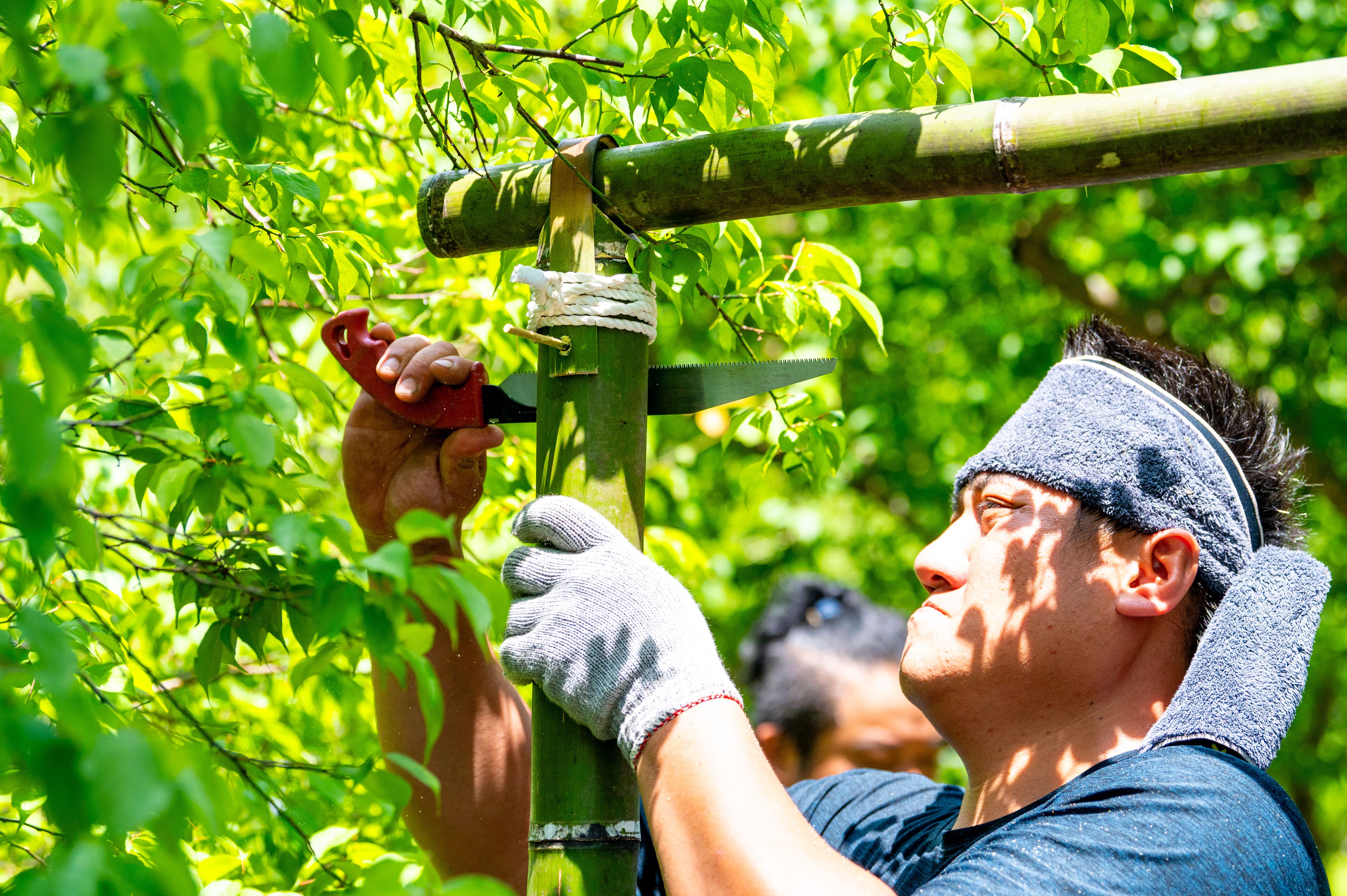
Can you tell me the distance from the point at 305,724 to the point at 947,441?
4187 mm

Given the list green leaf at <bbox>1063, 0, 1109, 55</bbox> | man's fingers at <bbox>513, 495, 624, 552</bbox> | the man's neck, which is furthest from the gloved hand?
green leaf at <bbox>1063, 0, 1109, 55</bbox>

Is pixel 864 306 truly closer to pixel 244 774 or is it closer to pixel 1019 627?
pixel 1019 627

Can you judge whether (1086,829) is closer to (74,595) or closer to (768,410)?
(768,410)

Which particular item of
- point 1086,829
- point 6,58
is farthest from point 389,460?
point 1086,829

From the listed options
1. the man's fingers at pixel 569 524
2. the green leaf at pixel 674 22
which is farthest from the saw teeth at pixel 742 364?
the green leaf at pixel 674 22

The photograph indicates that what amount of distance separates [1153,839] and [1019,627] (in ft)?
1.28

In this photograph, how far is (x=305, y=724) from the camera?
3537mm

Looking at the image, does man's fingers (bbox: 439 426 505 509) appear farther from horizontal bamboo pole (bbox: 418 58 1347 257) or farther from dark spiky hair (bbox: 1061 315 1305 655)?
dark spiky hair (bbox: 1061 315 1305 655)

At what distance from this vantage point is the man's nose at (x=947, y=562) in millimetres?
1864

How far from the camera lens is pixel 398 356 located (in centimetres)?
184

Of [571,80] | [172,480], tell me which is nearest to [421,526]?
[172,480]

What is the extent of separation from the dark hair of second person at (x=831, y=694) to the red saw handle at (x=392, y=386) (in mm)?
2059

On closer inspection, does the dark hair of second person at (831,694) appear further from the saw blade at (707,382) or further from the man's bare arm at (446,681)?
the saw blade at (707,382)

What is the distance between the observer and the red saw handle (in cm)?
182
